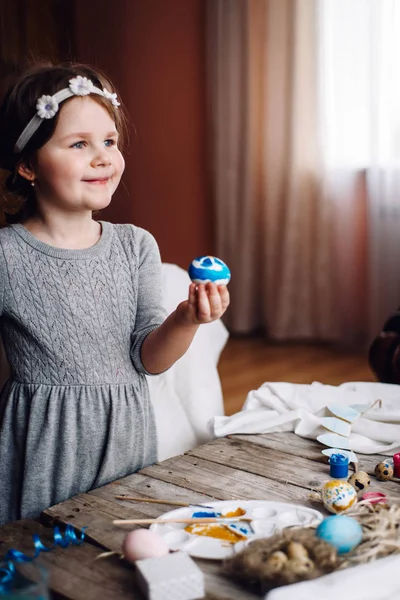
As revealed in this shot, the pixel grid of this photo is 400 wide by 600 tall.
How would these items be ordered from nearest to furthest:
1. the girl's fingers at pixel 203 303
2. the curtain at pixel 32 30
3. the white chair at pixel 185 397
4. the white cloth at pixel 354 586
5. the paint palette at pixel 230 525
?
the white cloth at pixel 354 586 → the paint palette at pixel 230 525 → the girl's fingers at pixel 203 303 → the white chair at pixel 185 397 → the curtain at pixel 32 30

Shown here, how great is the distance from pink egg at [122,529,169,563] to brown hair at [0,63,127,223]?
74cm

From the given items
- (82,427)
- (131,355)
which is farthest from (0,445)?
(131,355)

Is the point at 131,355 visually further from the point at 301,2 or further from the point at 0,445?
the point at 301,2

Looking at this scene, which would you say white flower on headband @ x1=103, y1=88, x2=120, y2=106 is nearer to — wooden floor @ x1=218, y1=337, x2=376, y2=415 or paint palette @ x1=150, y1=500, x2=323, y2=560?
paint palette @ x1=150, y1=500, x2=323, y2=560

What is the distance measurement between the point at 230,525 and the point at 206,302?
0.36 meters

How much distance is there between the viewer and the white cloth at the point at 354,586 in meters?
0.80

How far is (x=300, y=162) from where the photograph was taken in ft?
14.3

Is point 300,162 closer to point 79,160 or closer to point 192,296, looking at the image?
point 79,160

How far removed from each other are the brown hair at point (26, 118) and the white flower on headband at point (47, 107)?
0.01 m

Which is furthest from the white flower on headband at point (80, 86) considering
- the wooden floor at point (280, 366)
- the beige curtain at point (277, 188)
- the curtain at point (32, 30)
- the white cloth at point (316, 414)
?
the curtain at point (32, 30)

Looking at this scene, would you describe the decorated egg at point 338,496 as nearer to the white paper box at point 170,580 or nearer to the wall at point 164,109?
the white paper box at point 170,580

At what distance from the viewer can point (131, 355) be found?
1407 mm

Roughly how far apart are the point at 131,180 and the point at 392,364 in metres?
3.19

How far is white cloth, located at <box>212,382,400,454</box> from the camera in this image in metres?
1.40
